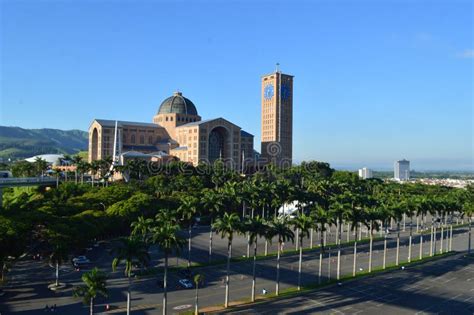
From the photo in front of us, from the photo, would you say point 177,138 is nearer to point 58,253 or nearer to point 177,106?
point 177,106

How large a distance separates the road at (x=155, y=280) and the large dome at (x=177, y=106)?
11172 centimetres

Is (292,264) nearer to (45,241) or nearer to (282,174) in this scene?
(45,241)

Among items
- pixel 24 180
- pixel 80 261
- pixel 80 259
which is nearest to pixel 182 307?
pixel 80 261

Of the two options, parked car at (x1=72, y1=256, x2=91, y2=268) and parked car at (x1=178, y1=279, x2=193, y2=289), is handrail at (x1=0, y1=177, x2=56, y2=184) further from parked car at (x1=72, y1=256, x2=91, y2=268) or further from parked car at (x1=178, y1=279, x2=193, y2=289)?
parked car at (x1=178, y1=279, x2=193, y2=289)

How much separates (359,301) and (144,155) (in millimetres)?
121318

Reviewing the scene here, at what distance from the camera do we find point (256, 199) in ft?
282

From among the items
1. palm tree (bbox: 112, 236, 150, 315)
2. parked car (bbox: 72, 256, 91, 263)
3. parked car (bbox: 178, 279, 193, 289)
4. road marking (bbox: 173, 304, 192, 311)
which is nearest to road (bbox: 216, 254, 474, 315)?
road marking (bbox: 173, 304, 192, 311)

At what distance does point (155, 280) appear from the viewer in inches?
2298

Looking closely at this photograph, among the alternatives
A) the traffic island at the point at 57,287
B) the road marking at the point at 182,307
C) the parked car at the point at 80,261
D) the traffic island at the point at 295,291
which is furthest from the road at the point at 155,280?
the traffic island at the point at 295,291

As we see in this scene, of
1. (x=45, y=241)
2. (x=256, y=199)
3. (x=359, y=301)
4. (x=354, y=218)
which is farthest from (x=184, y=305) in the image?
(x=256, y=199)

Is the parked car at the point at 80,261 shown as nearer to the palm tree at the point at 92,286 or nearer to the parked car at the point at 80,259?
the parked car at the point at 80,259

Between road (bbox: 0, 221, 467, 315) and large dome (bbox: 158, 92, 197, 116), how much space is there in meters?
112

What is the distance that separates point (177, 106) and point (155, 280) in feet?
446

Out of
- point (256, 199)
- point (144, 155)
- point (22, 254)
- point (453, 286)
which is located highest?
point (144, 155)
